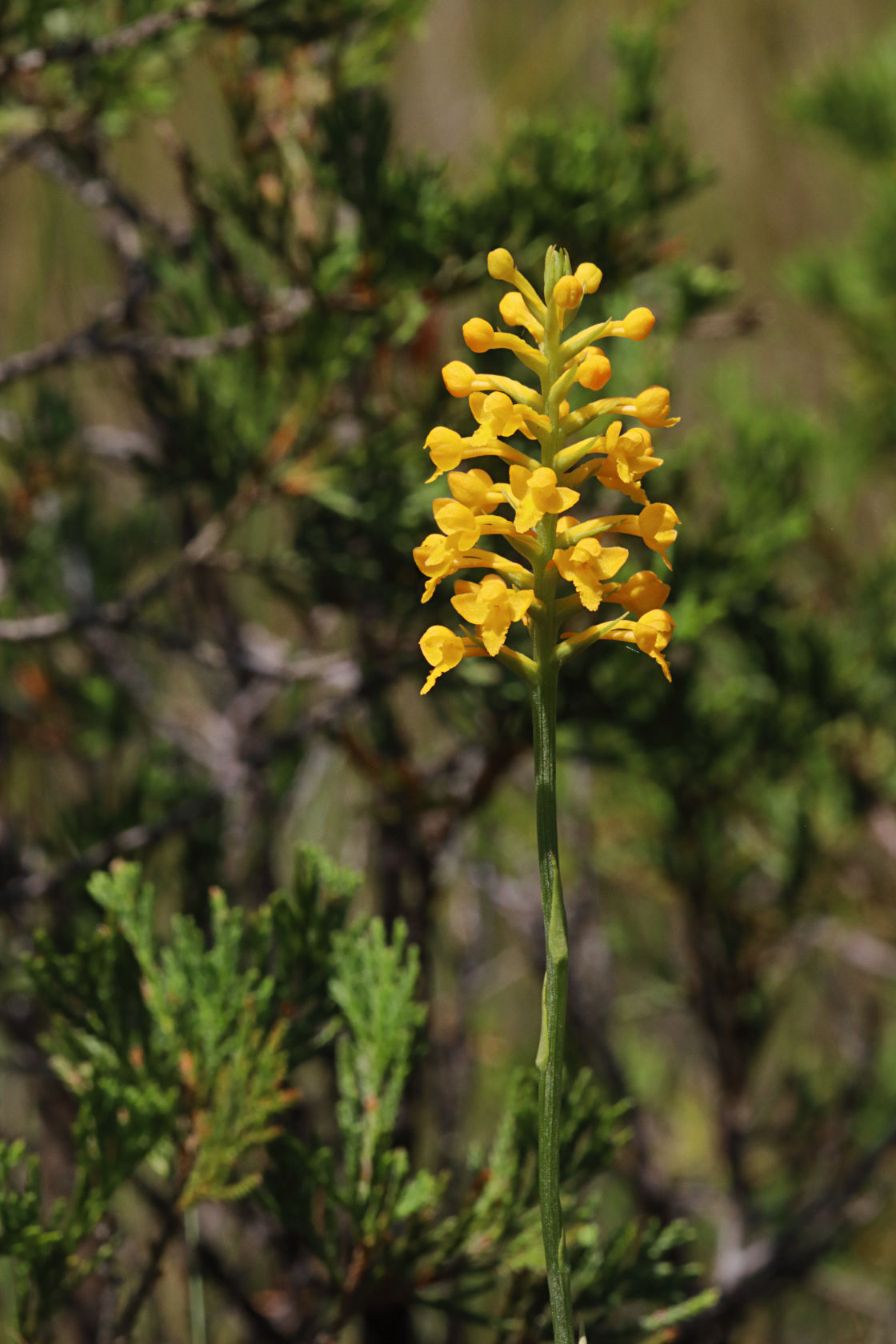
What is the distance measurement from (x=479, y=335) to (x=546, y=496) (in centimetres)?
10

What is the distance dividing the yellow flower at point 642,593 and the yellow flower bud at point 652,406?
0.07 meters

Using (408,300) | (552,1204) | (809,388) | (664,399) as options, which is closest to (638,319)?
(664,399)

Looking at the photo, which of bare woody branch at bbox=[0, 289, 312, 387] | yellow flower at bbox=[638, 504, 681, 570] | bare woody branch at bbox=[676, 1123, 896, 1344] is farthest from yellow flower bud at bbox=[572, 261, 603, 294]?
bare woody branch at bbox=[676, 1123, 896, 1344]

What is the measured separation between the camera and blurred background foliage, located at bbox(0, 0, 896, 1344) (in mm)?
674

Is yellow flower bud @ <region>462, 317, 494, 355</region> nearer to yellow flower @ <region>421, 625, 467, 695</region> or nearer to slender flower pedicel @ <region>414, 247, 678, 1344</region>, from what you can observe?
slender flower pedicel @ <region>414, 247, 678, 1344</region>

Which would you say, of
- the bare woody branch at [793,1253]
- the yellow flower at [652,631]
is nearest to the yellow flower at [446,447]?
the yellow flower at [652,631]

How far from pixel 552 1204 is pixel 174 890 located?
1.00 meters

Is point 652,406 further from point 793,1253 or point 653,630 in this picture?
point 793,1253

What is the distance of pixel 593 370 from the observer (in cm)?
48

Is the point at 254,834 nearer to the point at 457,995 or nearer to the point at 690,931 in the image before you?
the point at 457,995

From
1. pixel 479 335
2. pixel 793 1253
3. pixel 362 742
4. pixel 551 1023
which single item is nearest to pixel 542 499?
pixel 479 335

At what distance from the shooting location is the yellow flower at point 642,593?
1.60 feet

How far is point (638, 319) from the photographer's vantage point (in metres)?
0.50

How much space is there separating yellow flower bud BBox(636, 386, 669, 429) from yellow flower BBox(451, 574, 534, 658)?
Result: 9cm
